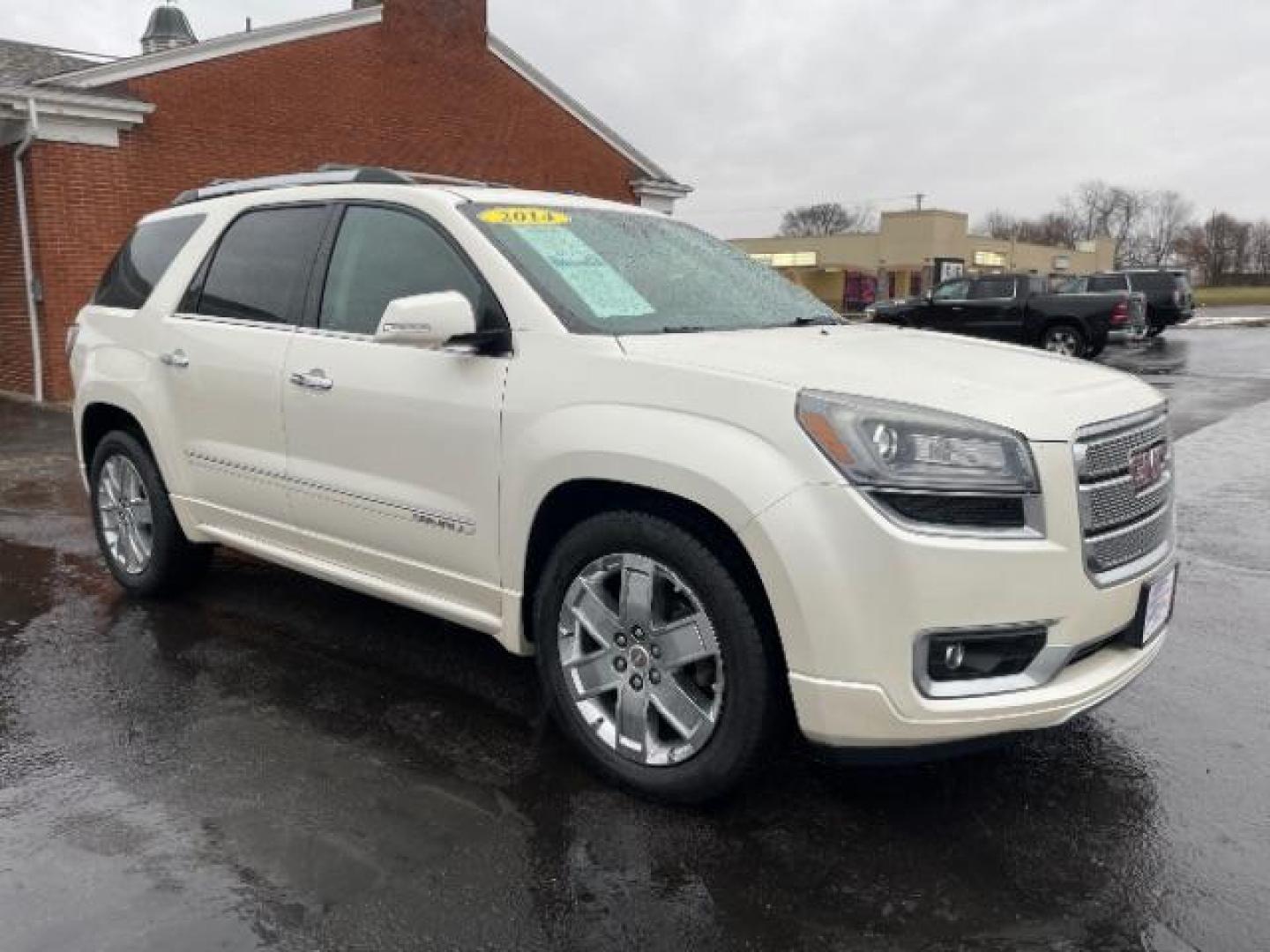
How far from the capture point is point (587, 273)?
11.6 feet

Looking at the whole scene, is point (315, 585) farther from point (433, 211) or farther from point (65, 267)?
point (65, 267)

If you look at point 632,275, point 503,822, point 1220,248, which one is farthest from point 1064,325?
point 1220,248

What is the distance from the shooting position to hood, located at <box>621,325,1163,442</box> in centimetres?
274

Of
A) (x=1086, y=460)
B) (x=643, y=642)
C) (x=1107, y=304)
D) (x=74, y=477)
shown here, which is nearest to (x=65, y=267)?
(x=74, y=477)

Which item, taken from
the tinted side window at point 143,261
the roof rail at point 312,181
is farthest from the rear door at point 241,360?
the tinted side window at point 143,261

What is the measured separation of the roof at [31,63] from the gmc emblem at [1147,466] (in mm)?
12623

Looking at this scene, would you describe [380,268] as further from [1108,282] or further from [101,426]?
[1108,282]

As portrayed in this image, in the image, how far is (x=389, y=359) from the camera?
362cm

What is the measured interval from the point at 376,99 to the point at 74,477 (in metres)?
8.52

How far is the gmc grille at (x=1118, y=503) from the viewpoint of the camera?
9.05ft

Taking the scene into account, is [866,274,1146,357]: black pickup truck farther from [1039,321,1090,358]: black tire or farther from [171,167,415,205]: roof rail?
[171,167,415,205]: roof rail

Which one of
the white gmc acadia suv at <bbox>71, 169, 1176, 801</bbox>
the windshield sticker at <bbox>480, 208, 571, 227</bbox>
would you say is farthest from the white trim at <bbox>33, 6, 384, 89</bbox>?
the windshield sticker at <bbox>480, 208, 571, 227</bbox>

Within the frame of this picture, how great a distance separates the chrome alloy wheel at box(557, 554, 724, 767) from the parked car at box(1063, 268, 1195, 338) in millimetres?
25717

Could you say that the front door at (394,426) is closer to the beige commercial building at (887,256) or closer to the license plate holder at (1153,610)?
the license plate holder at (1153,610)
